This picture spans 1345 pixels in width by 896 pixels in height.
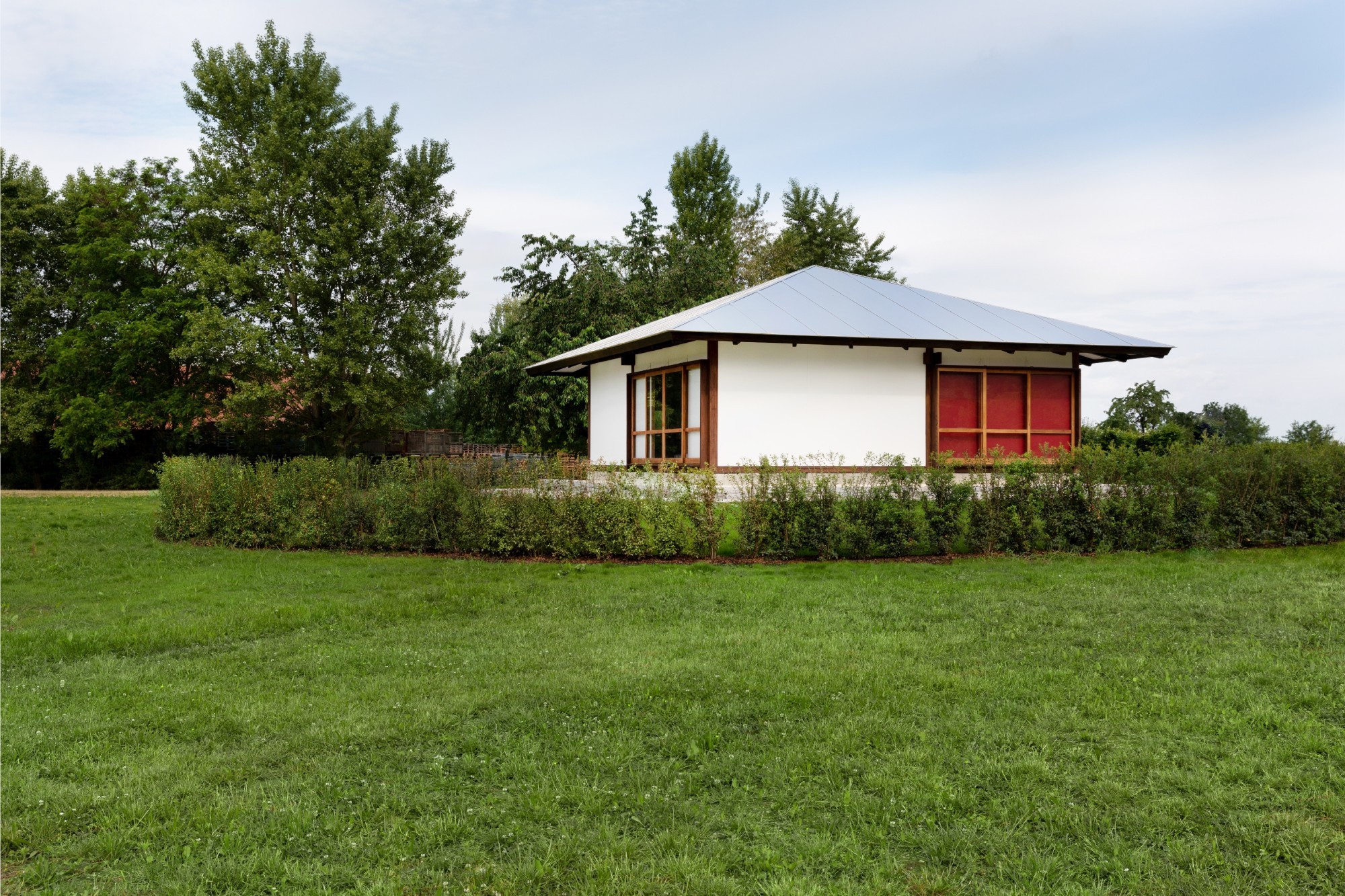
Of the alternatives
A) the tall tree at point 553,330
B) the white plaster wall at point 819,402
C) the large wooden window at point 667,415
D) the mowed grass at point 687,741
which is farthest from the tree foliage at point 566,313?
the mowed grass at point 687,741

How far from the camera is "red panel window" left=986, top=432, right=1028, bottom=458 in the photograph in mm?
17891

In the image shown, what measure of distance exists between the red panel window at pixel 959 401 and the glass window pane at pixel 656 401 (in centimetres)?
545

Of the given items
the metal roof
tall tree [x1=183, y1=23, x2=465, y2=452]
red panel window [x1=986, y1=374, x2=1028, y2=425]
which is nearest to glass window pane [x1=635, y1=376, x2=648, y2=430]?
the metal roof

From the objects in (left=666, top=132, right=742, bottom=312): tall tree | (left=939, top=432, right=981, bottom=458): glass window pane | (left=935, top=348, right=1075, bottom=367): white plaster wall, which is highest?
(left=666, top=132, right=742, bottom=312): tall tree

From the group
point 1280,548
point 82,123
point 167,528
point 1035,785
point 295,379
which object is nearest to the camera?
point 1035,785

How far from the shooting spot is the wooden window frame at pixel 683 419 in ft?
52.5

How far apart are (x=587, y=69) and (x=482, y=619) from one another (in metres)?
9.35

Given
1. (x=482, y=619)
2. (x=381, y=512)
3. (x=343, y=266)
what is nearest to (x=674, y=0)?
(x=381, y=512)

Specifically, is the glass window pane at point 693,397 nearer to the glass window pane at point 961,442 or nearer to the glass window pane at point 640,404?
the glass window pane at point 640,404

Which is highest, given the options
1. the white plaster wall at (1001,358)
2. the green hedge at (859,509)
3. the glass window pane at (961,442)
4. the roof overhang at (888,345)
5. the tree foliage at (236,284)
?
the tree foliage at (236,284)

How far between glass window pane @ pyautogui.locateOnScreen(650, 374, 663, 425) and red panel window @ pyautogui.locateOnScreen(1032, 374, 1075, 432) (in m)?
7.39

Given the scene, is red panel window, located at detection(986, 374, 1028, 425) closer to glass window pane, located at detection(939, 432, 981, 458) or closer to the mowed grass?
glass window pane, located at detection(939, 432, 981, 458)

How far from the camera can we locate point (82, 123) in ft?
19.6

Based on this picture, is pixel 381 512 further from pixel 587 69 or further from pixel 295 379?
pixel 295 379
